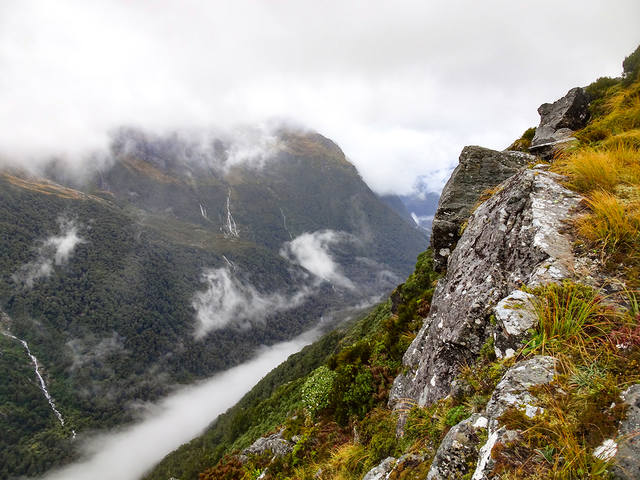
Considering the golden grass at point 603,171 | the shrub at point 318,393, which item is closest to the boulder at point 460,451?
the golden grass at point 603,171

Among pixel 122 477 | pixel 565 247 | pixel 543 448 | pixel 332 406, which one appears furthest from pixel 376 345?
pixel 122 477

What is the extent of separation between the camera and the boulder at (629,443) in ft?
7.52

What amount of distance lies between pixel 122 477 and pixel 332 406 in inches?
10646

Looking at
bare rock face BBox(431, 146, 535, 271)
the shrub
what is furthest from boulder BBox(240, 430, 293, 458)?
bare rock face BBox(431, 146, 535, 271)

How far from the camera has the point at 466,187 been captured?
1154 centimetres

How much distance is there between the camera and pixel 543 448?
271 cm

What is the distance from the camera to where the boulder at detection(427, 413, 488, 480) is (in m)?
3.56

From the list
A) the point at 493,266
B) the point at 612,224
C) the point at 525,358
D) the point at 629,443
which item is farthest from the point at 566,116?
the point at 629,443

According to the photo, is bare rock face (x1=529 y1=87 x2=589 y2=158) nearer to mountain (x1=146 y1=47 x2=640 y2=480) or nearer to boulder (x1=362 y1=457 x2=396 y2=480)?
mountain (x1=146 y1=47 x2=640 y2=480)

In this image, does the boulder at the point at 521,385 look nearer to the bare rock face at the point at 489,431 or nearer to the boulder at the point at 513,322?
the bare rock face at the point at 489,431

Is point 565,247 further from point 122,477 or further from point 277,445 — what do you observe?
point 122,477

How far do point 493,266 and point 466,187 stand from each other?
6.30 m

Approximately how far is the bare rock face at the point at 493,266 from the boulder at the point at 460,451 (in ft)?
6.71

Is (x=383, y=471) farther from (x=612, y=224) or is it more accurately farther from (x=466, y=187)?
(x=466, y=187)
